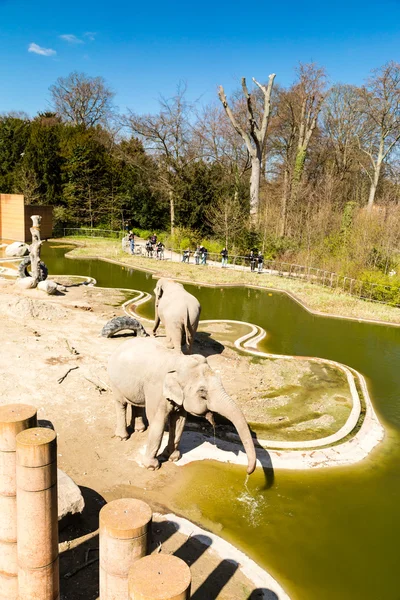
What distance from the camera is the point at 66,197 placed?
47.6 meters

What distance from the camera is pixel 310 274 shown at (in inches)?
1185

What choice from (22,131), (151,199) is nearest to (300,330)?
(151,199)

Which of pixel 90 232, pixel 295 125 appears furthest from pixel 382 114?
pixel 90 232

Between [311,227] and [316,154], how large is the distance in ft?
57.7

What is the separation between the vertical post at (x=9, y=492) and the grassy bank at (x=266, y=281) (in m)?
18.7

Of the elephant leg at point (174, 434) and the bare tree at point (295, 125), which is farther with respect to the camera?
the bare tree at point (295, 125)

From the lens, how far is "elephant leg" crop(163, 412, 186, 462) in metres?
8.52

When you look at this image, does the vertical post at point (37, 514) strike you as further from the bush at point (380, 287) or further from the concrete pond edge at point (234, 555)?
the bush at point (380, 287)

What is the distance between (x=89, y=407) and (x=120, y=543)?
21.6 feet

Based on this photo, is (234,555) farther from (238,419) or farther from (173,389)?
(173,389)

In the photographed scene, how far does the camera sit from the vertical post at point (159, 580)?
10.8ft

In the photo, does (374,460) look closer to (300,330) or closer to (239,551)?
(239,551)

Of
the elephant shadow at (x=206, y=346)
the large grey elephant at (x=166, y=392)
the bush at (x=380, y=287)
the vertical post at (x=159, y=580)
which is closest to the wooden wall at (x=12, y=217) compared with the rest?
the elephant shadow at (x=206, y=346)

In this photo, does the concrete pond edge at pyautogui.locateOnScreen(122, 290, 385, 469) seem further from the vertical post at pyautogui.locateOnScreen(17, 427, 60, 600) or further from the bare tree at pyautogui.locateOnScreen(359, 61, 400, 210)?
the bare tree at pyautogui.locateOnScreen(359, 61, 400, 210)
